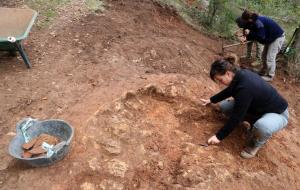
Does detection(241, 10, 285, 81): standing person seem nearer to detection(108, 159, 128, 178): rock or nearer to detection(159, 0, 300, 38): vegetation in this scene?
detection(159, 0, 300, 38): vegetation

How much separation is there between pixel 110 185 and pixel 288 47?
480 cm

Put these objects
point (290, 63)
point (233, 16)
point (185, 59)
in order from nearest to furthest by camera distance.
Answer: point (185, 59), point (290, 63), point (233, 16)

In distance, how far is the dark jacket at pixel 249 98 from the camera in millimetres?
3383

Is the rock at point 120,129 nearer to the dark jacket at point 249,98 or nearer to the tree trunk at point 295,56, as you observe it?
the dark jacket at point 249,98

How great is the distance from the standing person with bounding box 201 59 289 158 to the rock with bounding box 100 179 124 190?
1.12 metres

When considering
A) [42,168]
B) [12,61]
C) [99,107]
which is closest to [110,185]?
[42,168]

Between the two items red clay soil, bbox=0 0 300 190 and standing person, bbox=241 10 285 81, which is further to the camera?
standing person, bbox=241 10 285 81

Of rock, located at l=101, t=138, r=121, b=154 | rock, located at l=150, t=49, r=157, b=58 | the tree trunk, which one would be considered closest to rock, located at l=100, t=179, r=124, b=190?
rock, located at l=101, t=138, r=121, b=154

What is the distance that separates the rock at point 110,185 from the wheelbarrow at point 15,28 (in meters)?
2.22

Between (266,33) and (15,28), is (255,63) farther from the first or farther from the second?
(15,28)

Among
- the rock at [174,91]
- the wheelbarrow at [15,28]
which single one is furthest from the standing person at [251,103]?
the wheelbarrow at [15,28]

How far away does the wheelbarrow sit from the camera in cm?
442

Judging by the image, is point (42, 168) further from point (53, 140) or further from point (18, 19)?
point (18, 19)

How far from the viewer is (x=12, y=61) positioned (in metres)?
5.02
